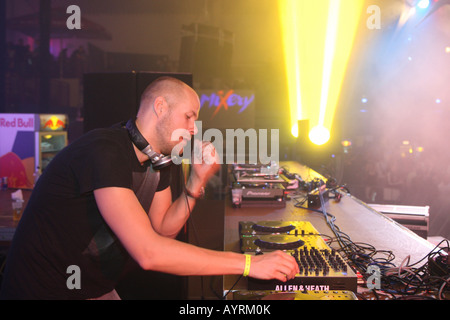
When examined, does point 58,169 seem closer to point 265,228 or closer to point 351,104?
point 265,228

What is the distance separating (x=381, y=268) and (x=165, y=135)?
0.91m

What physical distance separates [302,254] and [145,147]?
70 centimetres

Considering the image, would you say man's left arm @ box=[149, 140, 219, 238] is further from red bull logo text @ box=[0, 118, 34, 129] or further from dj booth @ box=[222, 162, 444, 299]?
red bull logo text @ box=[0, 118, 34, 129]

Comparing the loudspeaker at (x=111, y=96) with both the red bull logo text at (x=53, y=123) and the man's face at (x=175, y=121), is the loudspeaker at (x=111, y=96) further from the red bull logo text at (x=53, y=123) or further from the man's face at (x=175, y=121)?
the red bull logo text at (x=53, y=123)

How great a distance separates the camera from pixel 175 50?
9484mm

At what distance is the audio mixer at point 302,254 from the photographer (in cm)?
112

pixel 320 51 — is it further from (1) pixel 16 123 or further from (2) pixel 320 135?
(1) pixel 16 123

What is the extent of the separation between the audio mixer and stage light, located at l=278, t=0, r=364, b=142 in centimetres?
394

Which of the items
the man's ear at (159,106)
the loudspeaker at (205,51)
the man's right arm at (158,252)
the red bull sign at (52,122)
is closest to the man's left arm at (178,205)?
the man's ear at (159,106)

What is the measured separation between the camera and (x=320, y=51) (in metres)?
6.27

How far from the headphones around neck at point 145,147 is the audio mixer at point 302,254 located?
422 millimetres

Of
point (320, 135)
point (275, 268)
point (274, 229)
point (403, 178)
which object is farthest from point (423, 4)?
point (403, 178)

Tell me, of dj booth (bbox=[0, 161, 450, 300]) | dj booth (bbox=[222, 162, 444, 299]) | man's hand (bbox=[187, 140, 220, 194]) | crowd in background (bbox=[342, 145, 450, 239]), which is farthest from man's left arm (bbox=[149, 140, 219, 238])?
crowd in background (bbox=[342, 145, 450, 239])
